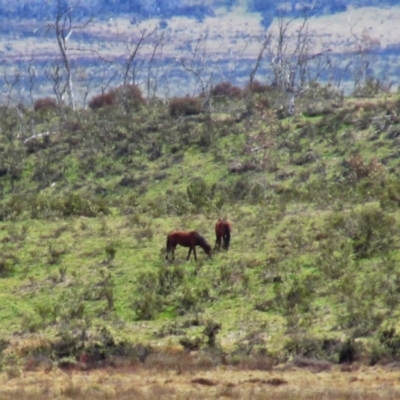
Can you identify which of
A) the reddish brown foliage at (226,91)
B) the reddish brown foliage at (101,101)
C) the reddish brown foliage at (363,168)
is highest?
the reddish brown foliage at (363,168)

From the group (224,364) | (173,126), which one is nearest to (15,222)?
(224,364)

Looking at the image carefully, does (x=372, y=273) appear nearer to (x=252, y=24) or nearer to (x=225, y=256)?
(x=225, y=256)

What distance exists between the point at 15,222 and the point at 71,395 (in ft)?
55.2

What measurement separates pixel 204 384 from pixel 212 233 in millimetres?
11339

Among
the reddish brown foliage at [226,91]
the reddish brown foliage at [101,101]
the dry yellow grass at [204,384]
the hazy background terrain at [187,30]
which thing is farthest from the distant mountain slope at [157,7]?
the dry yellow grass at [204,384]

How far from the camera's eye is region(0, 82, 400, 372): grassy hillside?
21.3 meters

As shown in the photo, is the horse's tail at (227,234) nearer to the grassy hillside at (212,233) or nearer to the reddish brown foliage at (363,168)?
the grassy hillside at (212,233)

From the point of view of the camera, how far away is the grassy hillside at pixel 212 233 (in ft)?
69.9

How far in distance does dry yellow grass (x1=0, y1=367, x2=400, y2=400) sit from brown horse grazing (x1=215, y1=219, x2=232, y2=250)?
24.6ft

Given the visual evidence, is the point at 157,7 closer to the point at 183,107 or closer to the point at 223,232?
the point at 183,107

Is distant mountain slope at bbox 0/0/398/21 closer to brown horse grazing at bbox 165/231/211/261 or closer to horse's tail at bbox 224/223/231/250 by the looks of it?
horse's tail at bbox 224/223/231/250

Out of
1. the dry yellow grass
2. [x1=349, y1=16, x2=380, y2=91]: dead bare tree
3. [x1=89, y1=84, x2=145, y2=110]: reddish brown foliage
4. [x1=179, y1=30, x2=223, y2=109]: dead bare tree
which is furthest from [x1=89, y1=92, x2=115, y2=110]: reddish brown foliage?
the dry yellow grass

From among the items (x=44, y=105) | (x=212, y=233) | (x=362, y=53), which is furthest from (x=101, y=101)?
(x=212, y=233)

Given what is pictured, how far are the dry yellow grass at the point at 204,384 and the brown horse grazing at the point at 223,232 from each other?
751 cm
